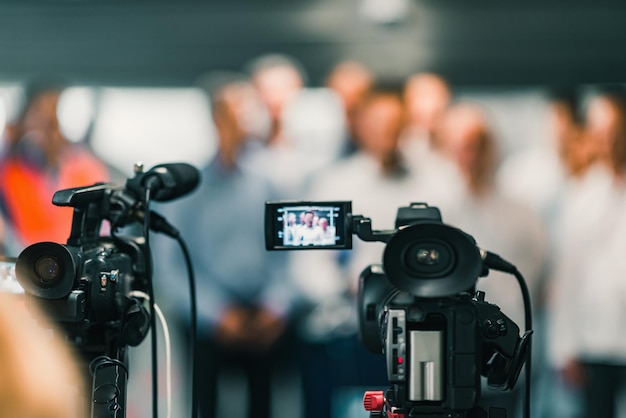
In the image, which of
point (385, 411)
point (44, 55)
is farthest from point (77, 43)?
point (385, 411)

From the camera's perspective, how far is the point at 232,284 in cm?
411

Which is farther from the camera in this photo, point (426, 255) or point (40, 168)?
point (40, 168)

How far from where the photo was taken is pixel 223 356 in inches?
161

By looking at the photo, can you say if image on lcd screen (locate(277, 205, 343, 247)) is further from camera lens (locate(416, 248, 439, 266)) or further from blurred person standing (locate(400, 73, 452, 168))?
blurred person standing (locate(400, 73, 452, 168))

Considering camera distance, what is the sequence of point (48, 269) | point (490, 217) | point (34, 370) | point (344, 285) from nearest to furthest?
point (34, 370) < point (48, 269) < point (344, 285) < point (490, 217)

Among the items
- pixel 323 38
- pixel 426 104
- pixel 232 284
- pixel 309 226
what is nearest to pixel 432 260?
pixel 309 226

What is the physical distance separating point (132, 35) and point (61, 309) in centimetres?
246

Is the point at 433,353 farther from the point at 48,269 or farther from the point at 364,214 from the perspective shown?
the point at 364,214

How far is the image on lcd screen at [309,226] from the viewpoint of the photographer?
2.22 meters

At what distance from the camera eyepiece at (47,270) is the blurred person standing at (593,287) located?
263 cm

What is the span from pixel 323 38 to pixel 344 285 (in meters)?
1.19

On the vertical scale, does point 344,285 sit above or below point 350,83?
below

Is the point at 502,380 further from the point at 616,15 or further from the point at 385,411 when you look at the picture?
the point at 616,15

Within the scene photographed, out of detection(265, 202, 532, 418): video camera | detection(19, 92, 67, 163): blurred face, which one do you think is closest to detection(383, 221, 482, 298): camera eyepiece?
detection(265, 202, 532, 418): video camera
